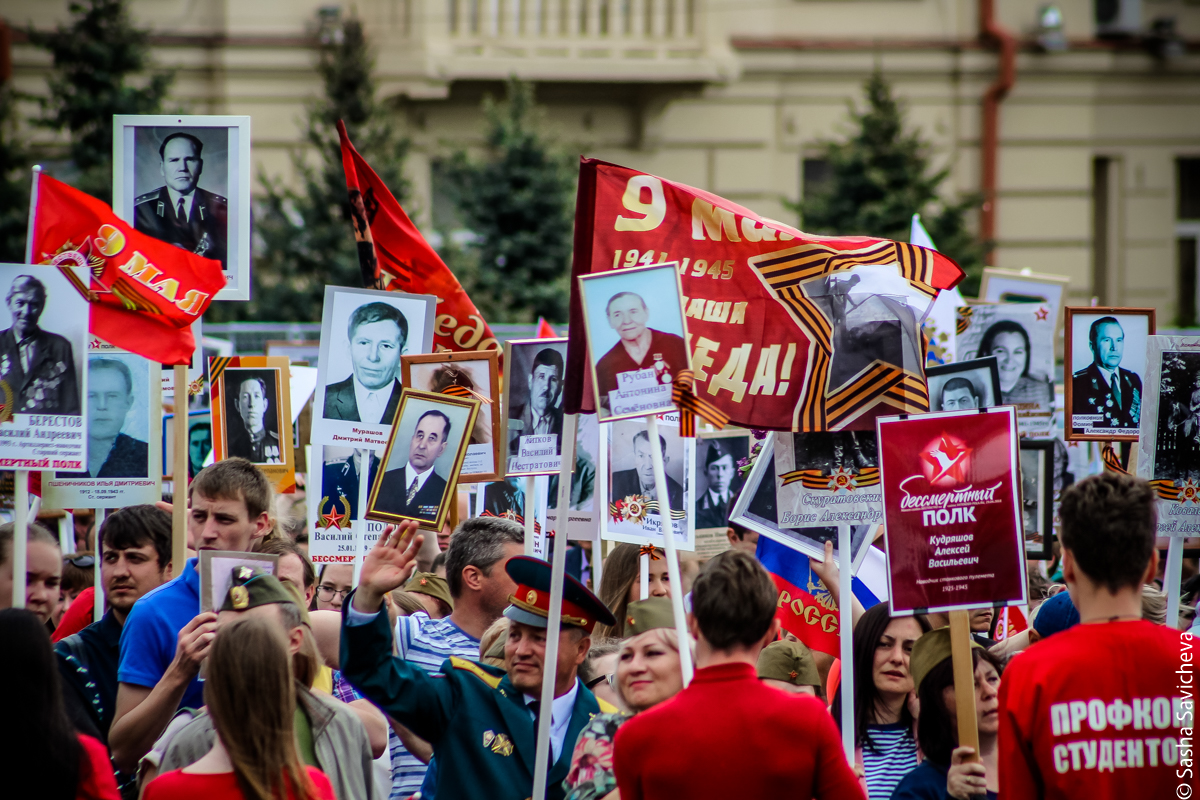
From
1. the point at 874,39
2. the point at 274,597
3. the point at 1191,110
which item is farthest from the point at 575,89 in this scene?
the point at 274,597

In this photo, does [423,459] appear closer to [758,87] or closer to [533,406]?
[533,406]

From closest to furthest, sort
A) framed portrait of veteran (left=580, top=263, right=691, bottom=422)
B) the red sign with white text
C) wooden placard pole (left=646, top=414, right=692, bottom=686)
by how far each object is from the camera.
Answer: wooden placard pole (left=646, top=414, right=692, bottom=686) → the red sign with white text → framed portrait of veteran (left=580, top=263, right=691, bottom=422)

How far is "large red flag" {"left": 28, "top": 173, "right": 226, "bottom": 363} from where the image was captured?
5855 mm

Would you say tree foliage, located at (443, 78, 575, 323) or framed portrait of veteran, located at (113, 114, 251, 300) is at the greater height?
tree foliage, located at (443, 78, 575, 323)

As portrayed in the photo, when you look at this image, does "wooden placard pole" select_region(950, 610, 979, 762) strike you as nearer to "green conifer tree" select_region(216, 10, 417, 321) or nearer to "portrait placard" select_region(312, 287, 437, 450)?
"portrait placard" select_region(312, 287, 437, 450)

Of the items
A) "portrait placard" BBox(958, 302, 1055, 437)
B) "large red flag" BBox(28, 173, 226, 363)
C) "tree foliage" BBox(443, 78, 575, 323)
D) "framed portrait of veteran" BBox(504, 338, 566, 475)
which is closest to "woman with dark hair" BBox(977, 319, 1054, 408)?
"portrait placard" BBox(958, 302, 1055, 437)

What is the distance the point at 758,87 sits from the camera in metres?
18.5

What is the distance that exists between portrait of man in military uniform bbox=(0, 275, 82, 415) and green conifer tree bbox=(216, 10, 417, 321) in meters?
10.4

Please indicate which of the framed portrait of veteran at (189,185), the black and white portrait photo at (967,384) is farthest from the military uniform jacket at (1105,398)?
the framed portrait of veteran at (189,185)

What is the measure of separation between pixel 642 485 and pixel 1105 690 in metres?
3.37

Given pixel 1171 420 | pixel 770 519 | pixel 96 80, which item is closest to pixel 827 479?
pixel 770 519

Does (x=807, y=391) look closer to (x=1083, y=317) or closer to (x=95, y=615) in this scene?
(x=1083, y=317)

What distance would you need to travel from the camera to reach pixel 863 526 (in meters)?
5.78

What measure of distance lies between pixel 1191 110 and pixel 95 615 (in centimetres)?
1797
